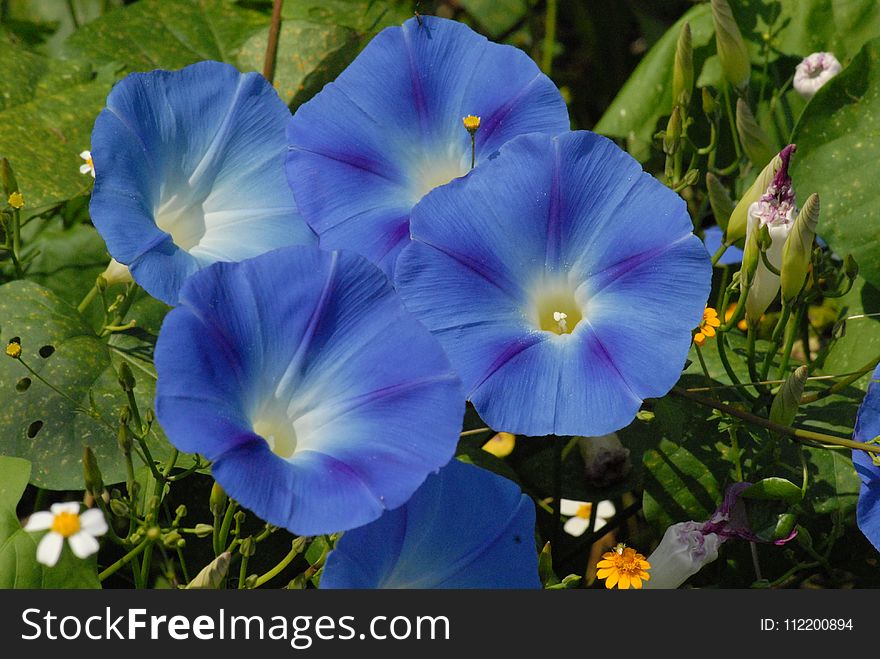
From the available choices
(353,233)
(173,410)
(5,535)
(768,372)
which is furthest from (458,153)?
(5,535)

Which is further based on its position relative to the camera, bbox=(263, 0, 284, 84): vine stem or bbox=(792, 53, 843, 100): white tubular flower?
bbox=(263, 0, 284, 84): vine stem

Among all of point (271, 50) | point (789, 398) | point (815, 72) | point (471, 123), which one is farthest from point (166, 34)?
point (789, 398)

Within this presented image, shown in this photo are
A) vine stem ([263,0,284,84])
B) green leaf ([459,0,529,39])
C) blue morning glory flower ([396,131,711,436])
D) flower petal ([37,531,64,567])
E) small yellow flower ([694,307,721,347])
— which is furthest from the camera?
green leaf ([459,0,529,39])

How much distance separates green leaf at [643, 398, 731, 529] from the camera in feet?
5.16

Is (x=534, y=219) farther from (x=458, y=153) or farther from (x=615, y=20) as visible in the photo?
(x=615, y=20)

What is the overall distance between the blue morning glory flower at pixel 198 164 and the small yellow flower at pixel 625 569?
1.98 feet

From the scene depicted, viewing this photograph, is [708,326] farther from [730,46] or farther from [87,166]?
[87,166]

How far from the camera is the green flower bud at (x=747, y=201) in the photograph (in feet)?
4.72

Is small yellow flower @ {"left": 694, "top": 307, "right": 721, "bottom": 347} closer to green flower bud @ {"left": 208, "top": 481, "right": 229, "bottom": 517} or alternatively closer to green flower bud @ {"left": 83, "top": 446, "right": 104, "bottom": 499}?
green flower bud @ {"left": 208, "top": 481, "right": 229, "bottom": 517}

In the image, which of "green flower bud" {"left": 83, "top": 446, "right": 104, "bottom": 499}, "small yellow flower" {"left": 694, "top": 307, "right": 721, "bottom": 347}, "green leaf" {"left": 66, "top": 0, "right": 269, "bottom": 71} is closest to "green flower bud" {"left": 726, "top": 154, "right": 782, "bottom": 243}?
"small yellow flower" {"left": 694, "top": 307, "right": 721, "bottom": 347}

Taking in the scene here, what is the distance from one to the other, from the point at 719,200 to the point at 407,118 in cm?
48

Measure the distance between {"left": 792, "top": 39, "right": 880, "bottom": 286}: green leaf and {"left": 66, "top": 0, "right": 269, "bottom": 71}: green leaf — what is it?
1.16 meters

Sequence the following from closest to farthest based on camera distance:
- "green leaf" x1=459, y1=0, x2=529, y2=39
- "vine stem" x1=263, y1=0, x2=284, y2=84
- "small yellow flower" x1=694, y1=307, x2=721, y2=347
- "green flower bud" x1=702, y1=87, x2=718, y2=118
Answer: "small yellow flower" x1=694, y1=307, x2=721, y2=347 < "green flower bud" x1=702, y1=87, x2=718, y2=118 < "vine stem" x1=263, y1=0, x2=284, y2=84 < "green leaf" x1=459, y1=0, x2=529, y2=39

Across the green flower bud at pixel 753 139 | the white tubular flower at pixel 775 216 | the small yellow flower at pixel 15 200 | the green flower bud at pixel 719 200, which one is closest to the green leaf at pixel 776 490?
the white tubular flower at pixel 775 216
